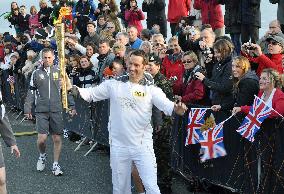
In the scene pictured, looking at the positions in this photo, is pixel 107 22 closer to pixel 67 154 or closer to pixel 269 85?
pixel 67 154

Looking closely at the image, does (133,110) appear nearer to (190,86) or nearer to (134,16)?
(190,86)

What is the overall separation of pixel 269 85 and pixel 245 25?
4.77 metres

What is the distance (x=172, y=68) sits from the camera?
999 centimetres

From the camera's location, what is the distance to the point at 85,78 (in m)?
11.4

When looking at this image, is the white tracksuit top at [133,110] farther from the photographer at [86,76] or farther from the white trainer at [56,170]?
the photographer at [86,76]

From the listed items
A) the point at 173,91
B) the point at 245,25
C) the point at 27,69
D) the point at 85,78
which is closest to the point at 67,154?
the point at 85,78

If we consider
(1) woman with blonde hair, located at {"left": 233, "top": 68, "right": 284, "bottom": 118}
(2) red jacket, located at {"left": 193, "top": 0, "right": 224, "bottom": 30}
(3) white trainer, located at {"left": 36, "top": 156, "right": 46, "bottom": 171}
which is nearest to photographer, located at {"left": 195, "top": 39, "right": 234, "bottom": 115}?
(1) woman with blonde hair, located at {"left": 233, "top": 68, "right": 284, "bottom": 118}

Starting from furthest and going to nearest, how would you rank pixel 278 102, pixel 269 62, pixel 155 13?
pixel 155 13 → pixel 269 62 → pixel 278 102

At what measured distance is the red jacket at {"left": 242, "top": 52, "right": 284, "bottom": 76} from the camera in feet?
25.6

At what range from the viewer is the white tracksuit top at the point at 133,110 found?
22.1ft

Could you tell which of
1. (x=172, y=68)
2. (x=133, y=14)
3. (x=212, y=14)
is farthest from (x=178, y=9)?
(x=172, y=68)

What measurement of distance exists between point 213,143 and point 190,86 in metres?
1.22

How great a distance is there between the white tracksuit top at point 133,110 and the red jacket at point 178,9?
809 cm

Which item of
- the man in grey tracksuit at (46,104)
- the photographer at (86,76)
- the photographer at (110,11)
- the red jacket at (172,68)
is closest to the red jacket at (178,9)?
the photographer at (110,11)
